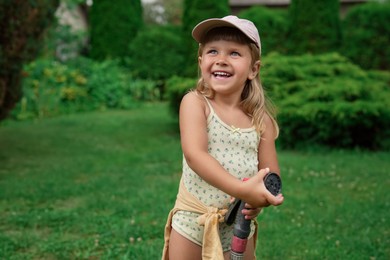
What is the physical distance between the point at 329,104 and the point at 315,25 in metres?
2.86

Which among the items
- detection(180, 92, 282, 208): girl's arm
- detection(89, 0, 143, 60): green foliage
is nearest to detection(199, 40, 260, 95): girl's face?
detection(180, 92, 282, 208): girl's arm

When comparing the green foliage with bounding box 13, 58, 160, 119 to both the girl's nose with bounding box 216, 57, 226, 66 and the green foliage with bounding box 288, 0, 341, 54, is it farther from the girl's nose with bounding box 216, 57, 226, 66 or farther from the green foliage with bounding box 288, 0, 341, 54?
the girl's nose with bounding box 216, 57, 226, 66

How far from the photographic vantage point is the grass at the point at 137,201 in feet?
13.2

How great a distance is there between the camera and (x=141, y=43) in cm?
1566

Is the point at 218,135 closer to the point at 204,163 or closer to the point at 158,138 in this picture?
the point at 204,163

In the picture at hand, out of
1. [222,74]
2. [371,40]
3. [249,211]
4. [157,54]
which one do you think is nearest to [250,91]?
[222,74]

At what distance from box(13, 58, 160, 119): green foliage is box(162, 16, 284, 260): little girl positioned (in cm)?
1019

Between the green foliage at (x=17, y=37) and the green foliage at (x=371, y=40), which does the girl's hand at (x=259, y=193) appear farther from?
the green foliage at (x=371, y=40)

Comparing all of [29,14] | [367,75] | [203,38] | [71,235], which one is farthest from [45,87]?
[203,38]

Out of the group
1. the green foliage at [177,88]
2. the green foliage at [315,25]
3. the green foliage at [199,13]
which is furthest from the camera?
the green foliage at [315,25]

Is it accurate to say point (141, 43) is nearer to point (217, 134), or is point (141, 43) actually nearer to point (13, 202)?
point (13, 202)

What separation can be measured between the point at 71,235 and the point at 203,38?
2621 millimetres

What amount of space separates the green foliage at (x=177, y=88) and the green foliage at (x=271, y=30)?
89.6 inches

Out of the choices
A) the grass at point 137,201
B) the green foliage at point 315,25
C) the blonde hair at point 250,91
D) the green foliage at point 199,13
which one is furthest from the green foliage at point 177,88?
the blonde hair at point 250,91
